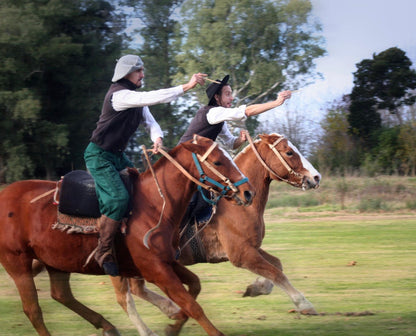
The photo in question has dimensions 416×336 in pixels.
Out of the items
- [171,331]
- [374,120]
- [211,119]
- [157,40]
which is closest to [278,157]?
[211,119]

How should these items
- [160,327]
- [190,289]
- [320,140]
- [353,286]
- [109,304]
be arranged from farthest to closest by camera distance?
[320,140] < [353,286] < [109,304] < [160,327] < [190,289]

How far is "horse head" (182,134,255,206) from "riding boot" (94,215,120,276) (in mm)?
937

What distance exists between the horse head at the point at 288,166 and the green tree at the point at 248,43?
33.3 meters

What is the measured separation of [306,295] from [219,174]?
3.69m

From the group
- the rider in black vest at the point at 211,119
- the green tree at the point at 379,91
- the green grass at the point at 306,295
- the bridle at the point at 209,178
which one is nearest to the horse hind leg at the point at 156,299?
the green grass at the point at 306,295

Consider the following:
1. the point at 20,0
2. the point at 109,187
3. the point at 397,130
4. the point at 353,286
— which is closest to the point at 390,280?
the point at 353,286

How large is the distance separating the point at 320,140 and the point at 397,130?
13.7ft

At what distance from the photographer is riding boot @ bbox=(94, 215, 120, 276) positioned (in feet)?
19.7

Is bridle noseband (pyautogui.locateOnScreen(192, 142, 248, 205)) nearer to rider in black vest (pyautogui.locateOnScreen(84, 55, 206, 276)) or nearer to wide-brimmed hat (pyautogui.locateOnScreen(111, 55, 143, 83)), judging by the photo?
rider in black vest (pyautogui.locateOnScreen(84, 55, 206, 276))

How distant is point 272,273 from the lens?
24.8 feet

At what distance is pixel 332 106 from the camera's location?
3941cm

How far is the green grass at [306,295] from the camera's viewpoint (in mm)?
7133

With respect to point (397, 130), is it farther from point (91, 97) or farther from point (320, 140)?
point (91, 97)

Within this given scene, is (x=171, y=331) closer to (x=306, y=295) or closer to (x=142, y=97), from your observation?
(x=142, y=97)
